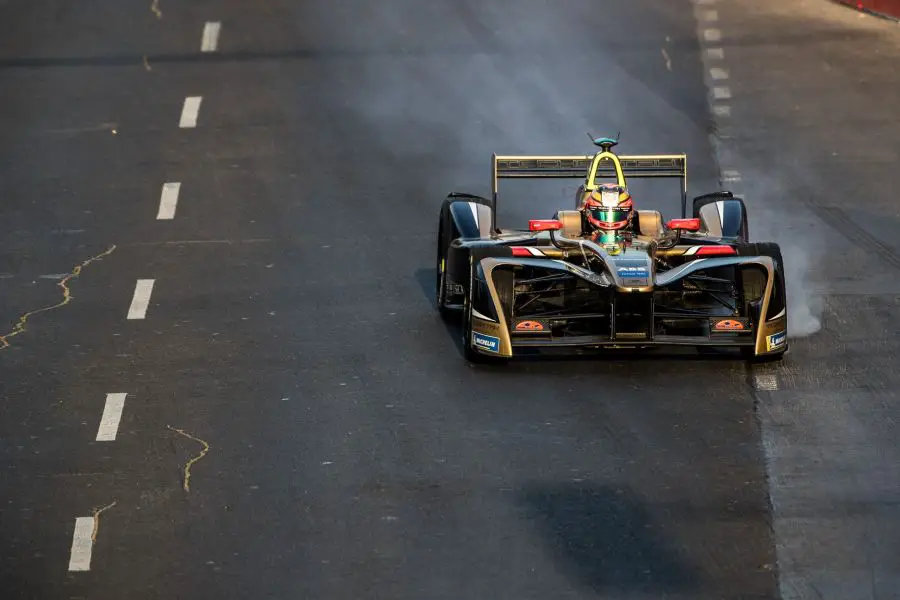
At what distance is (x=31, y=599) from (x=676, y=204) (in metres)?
12.0

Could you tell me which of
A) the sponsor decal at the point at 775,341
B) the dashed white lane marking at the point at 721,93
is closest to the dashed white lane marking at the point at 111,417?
the sponsor decal at the point at 775,341

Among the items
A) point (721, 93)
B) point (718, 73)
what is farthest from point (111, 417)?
point (718, 73)

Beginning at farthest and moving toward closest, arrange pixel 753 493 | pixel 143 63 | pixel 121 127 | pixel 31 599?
pixel 143 63
pixel 121 127
pixel 753 493
pixel 31 599

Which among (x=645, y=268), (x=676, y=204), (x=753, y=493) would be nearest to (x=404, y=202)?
(x=676, y=204)

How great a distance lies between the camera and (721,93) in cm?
2655

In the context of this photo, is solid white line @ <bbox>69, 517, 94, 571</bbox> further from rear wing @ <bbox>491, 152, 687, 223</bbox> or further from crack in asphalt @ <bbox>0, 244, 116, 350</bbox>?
rear wing @ <bbox>491, 152, 687, 223</bbox>

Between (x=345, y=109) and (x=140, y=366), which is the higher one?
(x=140, y=366)

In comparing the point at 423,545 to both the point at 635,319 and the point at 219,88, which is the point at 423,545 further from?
the point at 219,88

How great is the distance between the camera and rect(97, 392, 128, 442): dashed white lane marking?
51.7 ft

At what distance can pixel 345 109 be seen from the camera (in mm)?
26266

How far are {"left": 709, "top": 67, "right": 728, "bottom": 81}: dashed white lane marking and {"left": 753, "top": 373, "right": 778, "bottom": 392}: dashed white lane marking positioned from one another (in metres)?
11.1

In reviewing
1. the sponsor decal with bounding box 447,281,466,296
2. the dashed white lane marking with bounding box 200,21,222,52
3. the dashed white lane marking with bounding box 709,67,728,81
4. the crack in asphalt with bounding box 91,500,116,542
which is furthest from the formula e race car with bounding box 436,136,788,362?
the dashed white lane marking with bounding box 200,21,222,52

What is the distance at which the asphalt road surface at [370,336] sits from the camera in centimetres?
1340

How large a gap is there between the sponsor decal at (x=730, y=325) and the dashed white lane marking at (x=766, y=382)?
0.47 metres
